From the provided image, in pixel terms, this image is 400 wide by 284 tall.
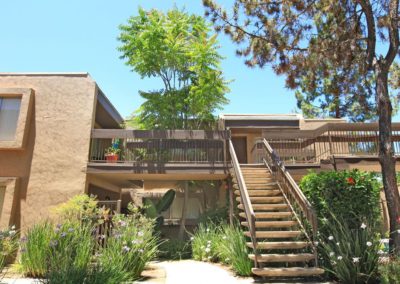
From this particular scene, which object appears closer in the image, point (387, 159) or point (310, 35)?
point (387, 159)

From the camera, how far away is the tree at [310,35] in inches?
331

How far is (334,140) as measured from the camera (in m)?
13.8

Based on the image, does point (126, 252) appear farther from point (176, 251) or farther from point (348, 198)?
point (348, 198)

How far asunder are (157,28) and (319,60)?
7913mm

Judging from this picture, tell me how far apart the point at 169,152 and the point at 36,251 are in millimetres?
6367

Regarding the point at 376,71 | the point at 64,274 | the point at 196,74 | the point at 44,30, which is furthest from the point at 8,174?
the point at 376,71

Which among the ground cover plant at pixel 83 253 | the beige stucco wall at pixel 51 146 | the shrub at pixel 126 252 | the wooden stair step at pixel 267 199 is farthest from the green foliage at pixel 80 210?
the wooden stair step at pixel 267 199

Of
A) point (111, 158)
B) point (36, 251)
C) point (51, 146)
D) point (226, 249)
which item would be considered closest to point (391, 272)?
point (226, 249)

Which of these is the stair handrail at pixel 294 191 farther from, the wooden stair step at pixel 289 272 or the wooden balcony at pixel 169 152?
the wooden balcony at pixel 169 152

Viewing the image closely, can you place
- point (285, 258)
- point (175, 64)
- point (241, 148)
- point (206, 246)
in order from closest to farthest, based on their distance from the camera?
point (285, 258) → point (206, 246) → point (175, 64) → point (241, 148)

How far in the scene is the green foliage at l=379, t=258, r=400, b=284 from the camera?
553 cm

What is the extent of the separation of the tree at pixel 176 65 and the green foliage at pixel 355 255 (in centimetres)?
837

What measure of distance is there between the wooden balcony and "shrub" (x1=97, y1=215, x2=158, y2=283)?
4.00 m

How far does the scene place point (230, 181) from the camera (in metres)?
12.5
